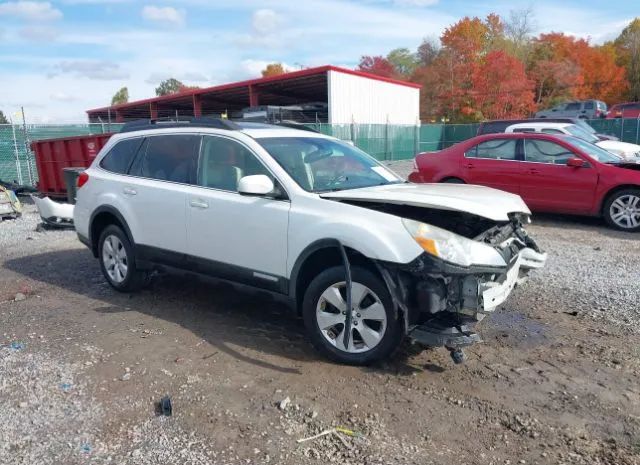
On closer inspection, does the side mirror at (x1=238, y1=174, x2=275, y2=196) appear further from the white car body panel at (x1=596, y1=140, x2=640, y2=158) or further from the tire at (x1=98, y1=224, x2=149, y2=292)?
the white car body panel at (x1=596, y1=140, x2=640, y2=158)

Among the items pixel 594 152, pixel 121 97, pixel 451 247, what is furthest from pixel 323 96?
pixel 121 97

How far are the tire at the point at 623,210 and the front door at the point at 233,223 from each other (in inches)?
259

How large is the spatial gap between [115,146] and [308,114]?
2501 cm

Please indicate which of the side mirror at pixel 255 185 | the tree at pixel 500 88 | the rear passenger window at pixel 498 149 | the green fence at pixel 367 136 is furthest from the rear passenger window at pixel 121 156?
the tree at pixel 500 88

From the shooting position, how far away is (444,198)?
13.2 feet

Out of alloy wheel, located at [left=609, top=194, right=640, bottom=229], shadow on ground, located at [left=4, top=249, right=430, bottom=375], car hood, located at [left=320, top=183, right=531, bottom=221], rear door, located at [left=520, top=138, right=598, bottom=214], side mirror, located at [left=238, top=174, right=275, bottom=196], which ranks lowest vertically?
shadow on ground, located at [left=4, top=249, right=430, bottom=375]

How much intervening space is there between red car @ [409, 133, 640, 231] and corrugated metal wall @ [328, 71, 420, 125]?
17382mm

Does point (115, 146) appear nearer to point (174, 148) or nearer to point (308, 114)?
point (174, 148)

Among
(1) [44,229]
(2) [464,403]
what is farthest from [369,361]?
(1) [44,229]

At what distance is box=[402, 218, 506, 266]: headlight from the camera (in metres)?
3.65

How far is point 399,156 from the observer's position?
30.0 m

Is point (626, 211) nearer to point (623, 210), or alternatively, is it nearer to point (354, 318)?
point (623, 210)

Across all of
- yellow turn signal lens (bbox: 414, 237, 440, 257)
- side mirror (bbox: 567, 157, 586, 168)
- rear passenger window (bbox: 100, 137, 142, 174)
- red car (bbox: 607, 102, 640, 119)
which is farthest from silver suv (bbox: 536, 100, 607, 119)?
yellow turn signal lens (bbox: 414, 237, 440, 257)

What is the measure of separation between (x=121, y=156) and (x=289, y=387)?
360 centimetres
